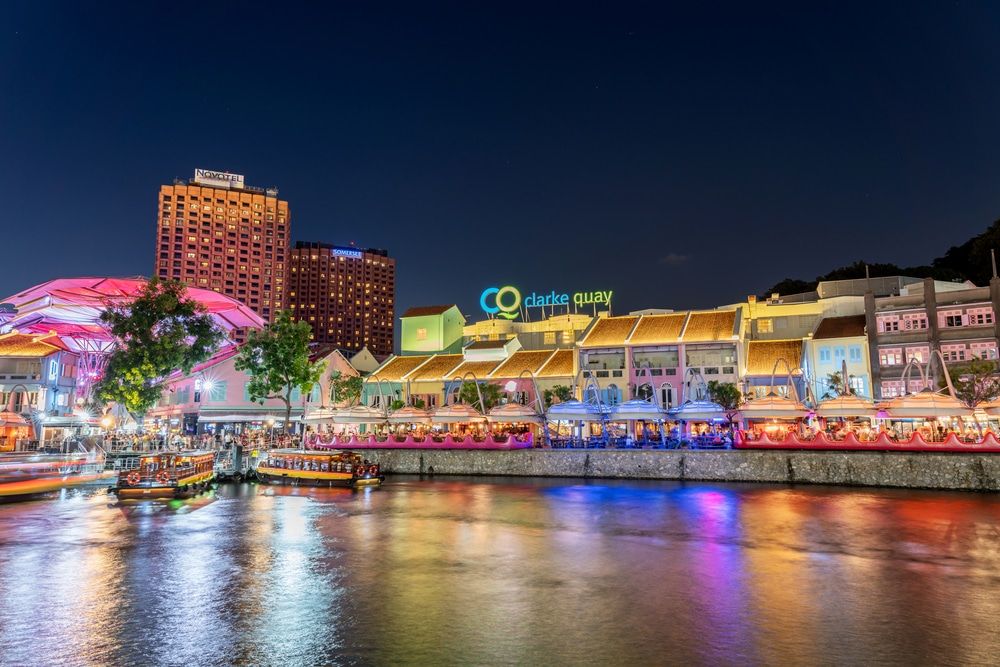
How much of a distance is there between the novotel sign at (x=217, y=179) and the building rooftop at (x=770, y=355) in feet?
474

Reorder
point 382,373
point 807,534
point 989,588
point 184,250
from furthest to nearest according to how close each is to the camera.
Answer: point 184,250
point 382,373
point 807,534
point 989,588

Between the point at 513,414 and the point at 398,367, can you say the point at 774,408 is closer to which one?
the point at 513,414

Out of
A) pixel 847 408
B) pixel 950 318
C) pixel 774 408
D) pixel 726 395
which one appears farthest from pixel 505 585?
pixel 950 318

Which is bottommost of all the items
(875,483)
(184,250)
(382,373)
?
(875,483)

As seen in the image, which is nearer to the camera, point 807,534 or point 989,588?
point 989,588

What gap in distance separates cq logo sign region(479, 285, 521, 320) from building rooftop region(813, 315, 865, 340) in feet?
107

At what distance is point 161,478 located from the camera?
114 ft

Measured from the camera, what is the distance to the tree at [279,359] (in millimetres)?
50938

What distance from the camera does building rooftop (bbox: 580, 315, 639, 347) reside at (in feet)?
198

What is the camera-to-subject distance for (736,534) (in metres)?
23.3

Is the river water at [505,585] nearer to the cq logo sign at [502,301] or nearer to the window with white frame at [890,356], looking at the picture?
the window with white frame at [890,356]

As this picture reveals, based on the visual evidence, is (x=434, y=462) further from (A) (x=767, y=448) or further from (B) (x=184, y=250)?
(B) (x=184, y=250)

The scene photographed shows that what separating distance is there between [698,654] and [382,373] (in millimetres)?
58855

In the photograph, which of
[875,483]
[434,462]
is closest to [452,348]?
[434,462]
